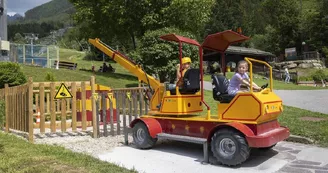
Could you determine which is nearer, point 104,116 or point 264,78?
point 104,116

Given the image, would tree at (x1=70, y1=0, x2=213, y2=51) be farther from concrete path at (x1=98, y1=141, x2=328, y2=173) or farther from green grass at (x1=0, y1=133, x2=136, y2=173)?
green grass at (x1=0, y1=133, x2=136, y2=173)

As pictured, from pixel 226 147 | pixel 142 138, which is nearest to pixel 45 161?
pixel 142 138

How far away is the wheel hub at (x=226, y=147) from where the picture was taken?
662cm

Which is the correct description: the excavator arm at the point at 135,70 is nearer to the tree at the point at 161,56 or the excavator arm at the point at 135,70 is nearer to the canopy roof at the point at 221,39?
the canopy roof at the point at 221,39

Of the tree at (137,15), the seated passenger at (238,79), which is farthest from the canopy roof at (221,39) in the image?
the tree at (137,15)

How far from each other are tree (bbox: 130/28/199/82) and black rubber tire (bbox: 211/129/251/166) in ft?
36.1

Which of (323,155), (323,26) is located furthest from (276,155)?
(323,26)

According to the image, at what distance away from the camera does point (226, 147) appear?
22.0ft

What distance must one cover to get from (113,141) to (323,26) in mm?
51270

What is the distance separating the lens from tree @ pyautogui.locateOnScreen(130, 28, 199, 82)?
1806 centimetres

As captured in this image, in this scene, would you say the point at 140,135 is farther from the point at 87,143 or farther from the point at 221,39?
the point at 221,39

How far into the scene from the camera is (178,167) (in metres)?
6.69

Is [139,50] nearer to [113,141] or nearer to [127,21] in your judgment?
[127,21]

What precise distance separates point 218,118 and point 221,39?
1.73 m
